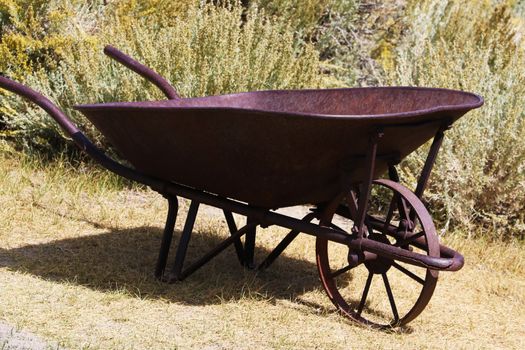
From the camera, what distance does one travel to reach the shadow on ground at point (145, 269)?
400 cm

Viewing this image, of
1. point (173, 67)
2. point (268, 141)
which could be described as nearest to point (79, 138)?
point (268, 141)

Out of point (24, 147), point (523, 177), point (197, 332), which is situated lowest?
point (24, 147)

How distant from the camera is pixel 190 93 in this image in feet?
19.0

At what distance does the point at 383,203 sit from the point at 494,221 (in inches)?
32.4

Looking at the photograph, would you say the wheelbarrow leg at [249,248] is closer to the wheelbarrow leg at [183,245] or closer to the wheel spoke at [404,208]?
the wheelbarrow leg at [183,245]

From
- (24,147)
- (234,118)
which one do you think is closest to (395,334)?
(234,118)

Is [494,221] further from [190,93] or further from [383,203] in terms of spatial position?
[190,93]

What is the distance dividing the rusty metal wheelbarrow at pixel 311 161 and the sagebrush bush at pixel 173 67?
1389 millimetres

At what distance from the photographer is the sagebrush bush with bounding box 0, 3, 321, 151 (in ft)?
19.0

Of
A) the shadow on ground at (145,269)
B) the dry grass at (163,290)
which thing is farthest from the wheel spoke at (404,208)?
the shadow on ground at (145,269)

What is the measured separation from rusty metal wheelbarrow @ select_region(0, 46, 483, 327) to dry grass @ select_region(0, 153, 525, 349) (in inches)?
6.7

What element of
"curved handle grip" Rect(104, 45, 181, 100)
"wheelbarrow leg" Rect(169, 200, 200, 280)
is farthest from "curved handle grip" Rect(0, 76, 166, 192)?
"curved handle grip" Rect(104, 45, 181, 100)

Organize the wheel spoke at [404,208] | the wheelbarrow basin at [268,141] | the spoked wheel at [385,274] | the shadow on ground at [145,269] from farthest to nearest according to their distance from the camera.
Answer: the shadow on ground at [145,269]
the wheel spoke at [404,208]
the spoked wheel at [385,274]
the wheelbarrow basin at [268,141]

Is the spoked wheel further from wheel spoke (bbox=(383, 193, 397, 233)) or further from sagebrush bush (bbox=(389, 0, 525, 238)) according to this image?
sagebrush bush (bbox=(389, 0, 525, 238))
